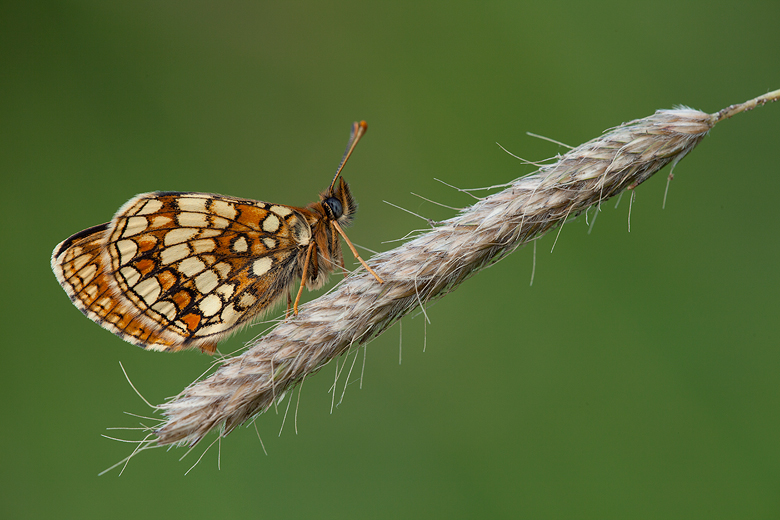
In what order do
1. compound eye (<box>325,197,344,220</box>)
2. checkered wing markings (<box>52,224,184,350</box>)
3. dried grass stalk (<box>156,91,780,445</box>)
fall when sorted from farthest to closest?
compound eye (<box>325,197,344,220</box>) < checkered wing markings (<box>52,224,184,350</box>) < dried grass stalk (<box>156,91,780,445</box>)

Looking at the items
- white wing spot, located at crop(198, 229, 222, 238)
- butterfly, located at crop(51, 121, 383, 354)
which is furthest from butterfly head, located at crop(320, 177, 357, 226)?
white wing spot, located at crop(198, 229, 222, 238)

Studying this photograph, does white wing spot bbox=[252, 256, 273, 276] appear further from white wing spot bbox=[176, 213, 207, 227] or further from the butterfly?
white wing spot bbox=[176, 213, 207, 227]

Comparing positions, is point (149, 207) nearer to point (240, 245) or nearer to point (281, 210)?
point (240, 245)

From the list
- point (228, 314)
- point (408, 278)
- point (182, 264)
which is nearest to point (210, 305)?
point (228, 314)

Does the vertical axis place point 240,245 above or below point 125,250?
below

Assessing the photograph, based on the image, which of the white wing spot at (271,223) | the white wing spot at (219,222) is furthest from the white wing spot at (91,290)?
the white wing spot at (271,223)

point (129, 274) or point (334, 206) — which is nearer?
point (129, 274)

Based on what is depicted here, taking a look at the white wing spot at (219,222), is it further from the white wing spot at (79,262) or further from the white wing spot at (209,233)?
the white wing spot at (79,262)

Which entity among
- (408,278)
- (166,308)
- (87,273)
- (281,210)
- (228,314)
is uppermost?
(87,273)

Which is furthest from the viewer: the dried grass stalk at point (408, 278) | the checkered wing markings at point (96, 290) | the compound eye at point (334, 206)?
the compound eye at point (334, 206)
